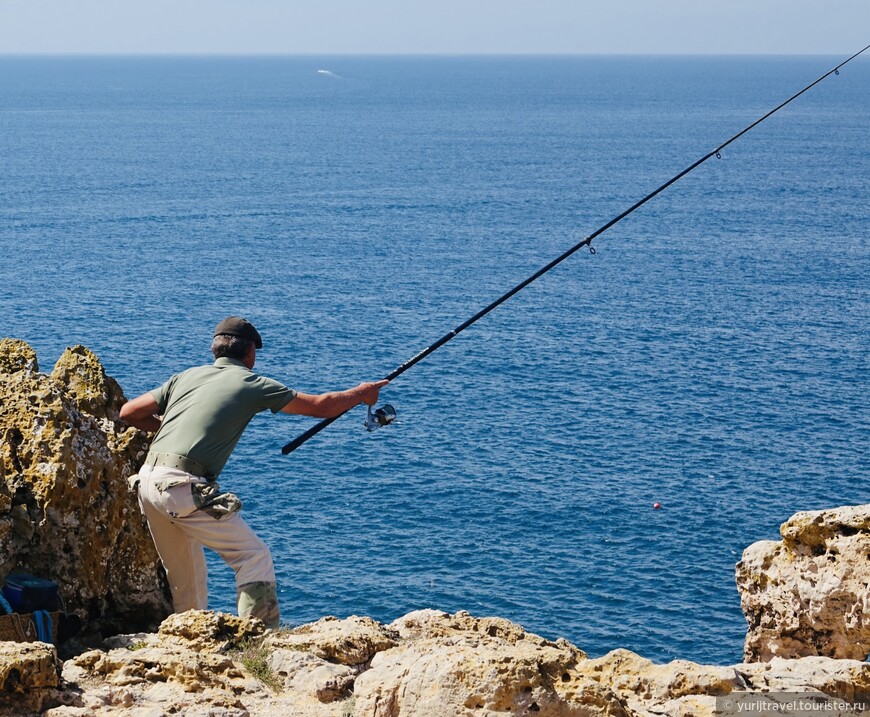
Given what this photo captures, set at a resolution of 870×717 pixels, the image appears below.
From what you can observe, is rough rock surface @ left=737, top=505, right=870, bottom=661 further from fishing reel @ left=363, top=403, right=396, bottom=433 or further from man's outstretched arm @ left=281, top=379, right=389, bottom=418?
man's outstretched arm @ left=281, top=379, right=389, bottom=418

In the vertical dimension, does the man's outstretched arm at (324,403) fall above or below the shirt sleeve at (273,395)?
below

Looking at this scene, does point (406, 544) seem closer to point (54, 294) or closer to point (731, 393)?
point (731, 393)

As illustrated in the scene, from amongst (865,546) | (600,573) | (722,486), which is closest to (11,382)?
(865,546)

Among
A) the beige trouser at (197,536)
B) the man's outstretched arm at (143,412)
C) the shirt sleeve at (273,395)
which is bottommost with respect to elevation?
the beige trouser at (197,536)

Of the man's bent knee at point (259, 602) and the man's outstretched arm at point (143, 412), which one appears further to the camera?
the man's outstretched arm at point (143, 412)

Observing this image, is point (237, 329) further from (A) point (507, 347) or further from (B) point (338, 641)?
(A) point (507, 347)

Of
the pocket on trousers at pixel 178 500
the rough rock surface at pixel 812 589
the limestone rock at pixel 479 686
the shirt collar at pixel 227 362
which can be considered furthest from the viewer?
the rough rock surface at pixel 812 589

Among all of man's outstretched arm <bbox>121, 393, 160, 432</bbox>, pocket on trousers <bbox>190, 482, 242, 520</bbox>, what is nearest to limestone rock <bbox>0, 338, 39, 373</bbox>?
man's outstretched arm <bbox>121, 393, 160, 432</bbox>

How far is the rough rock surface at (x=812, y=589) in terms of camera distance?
9516mm

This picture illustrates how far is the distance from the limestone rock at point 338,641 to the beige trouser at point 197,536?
2.11 feet

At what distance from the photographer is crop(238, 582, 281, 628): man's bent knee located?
8523mm

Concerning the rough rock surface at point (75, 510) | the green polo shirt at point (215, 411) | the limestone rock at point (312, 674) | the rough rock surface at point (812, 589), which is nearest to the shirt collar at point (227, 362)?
the green polo shirt at point (215, 411)

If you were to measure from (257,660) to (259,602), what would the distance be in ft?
3.68

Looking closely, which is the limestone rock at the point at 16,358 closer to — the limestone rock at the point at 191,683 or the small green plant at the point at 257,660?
the limestone rock at the point at 191,683
